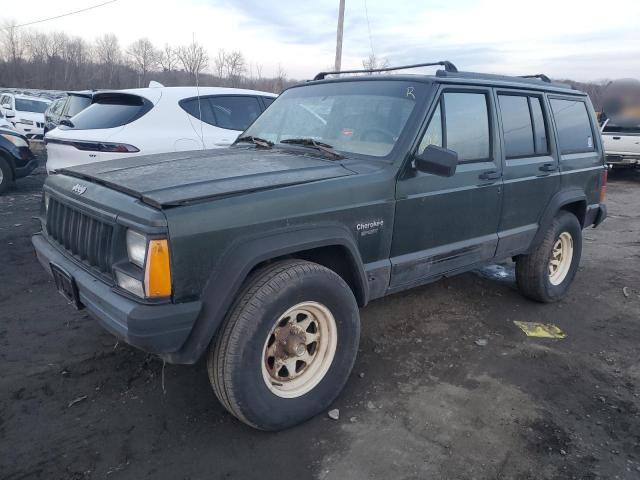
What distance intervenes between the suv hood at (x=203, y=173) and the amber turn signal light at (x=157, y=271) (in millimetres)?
200

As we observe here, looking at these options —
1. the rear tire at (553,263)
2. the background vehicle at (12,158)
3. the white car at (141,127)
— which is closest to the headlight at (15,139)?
the background vehicle at (12,158)

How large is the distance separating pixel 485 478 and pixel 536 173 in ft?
8.50

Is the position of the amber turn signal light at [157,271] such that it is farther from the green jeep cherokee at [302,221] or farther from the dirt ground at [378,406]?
the dirt ground at [378,406]

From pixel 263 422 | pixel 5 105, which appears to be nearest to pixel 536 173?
pixel 263 422

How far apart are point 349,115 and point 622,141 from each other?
12.5m

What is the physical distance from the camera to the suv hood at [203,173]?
244 cm

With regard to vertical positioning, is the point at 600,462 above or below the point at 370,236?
below

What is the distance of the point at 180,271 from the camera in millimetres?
2266

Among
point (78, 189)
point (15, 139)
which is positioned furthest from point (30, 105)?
point (78, 189)

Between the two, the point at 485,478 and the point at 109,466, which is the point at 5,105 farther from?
the point at 485,478

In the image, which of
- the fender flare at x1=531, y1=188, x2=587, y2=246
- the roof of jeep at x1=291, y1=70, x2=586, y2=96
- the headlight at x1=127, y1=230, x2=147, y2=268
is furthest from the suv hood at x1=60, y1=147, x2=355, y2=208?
the fender flare at x1=531, y1=188, x2=587, y2=246

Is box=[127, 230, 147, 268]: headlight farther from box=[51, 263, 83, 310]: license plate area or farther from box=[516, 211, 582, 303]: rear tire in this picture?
box=[516, 211, 582, 303]: rear tire

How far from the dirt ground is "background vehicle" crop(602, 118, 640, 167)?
10400mm

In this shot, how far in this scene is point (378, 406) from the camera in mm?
3008
